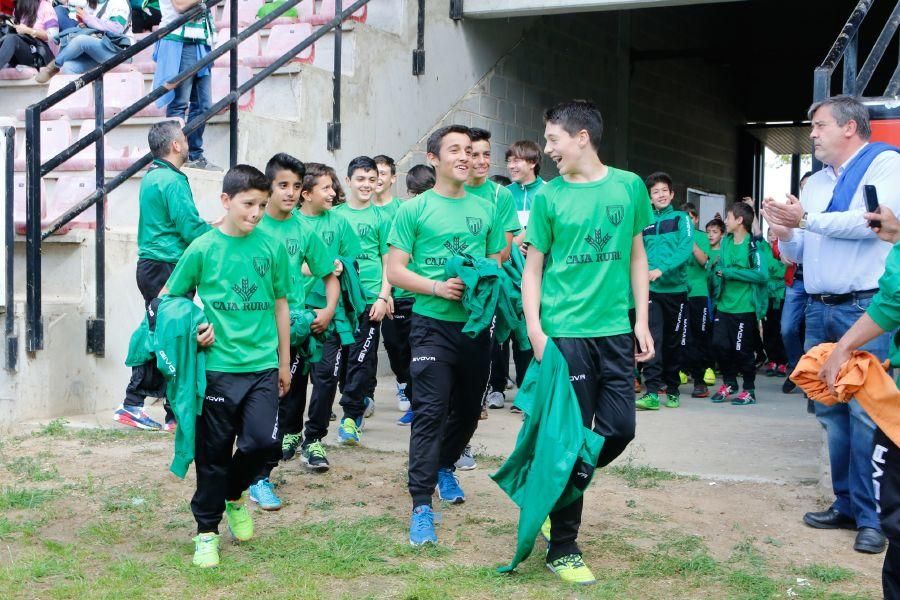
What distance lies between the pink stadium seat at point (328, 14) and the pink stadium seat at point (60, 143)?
2844 mm

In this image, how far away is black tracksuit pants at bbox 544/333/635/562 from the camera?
4.47 metres

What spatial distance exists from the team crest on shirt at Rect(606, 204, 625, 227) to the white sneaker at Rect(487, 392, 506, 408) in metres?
4.66

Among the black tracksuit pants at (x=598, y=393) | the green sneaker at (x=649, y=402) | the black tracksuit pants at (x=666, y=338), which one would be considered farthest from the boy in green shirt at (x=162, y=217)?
the black tracksuit pants at (x=666, y=338)

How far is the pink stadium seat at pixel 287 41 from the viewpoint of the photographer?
10.8 meters

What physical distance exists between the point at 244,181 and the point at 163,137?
9.02ft

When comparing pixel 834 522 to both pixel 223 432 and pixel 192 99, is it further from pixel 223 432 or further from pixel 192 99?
pixel 192 99

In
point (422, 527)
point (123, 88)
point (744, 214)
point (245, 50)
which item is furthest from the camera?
point (245, 50)

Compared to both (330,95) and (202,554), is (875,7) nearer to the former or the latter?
(330,95)

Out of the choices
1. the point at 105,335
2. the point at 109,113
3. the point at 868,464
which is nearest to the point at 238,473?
the point at 868,464

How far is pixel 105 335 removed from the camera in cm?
802

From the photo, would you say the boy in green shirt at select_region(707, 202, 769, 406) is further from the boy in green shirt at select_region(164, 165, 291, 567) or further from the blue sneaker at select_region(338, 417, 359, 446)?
the boy in green shirt at select_region(164, 165, 291, 567)

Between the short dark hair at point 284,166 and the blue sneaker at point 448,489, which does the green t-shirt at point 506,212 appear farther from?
the blue sneaker at point 448,489

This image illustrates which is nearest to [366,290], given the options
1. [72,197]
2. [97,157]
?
[97,157]

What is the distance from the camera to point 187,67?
901cm
